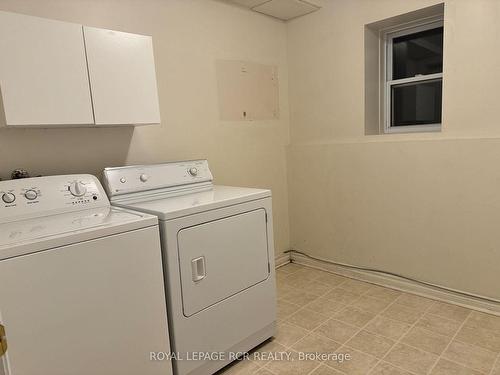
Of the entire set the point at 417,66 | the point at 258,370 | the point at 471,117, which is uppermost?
the point at 417,66

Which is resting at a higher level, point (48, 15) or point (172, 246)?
point (48, 15)

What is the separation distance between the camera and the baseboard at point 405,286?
2189mm

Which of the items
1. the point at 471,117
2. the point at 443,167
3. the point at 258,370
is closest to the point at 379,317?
the point at 258,370

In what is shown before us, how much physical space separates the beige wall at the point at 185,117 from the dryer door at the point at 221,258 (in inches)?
31.8

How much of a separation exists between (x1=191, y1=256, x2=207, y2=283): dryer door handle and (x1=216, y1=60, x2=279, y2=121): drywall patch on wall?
1307mm

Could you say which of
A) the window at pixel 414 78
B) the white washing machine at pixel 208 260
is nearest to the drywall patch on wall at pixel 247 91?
the white washing machine at pixel 208 260

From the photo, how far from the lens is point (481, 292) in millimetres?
2186

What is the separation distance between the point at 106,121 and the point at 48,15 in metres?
0.65

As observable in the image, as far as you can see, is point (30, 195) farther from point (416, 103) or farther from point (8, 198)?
point (416, 103)

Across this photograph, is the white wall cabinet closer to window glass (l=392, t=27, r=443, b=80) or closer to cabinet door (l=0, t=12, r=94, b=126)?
cabinet door (l=0, t=12, r=94, b=126)

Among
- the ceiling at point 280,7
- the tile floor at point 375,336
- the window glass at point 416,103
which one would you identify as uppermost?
the ceiling at point 280,7

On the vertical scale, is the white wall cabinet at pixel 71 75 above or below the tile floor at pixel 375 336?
above

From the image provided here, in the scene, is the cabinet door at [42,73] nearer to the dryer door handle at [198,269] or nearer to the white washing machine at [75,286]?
the white washing machine at [75,286]

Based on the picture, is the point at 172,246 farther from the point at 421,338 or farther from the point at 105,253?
the point at 421,338
